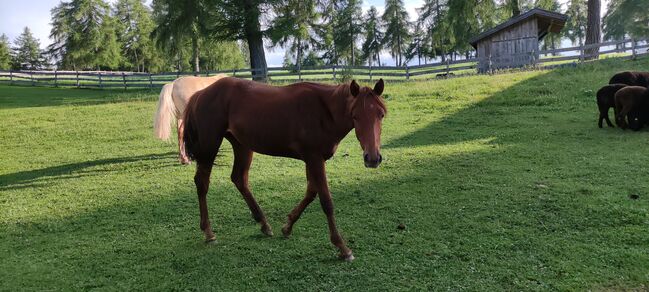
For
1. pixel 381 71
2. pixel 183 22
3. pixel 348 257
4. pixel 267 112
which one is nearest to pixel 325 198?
pixel 348 257

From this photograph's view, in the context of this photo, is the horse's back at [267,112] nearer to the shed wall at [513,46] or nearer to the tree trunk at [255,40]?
the tree trunk at [255,40]

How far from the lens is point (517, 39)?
2431 cm

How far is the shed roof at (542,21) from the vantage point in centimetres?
2305

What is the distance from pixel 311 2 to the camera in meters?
24.4

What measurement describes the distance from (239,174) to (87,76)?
109 ft

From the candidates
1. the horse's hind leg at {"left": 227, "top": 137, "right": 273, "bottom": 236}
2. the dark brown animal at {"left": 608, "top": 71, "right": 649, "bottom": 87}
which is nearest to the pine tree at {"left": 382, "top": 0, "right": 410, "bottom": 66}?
the dark brown animal at {"left": 608, "top": 71, "right": 649, "bottom": 87}

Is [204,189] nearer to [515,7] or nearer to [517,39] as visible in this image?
[517,39]

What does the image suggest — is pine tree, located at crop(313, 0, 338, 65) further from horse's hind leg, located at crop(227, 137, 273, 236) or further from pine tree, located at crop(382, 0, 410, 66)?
pine tree, located at crop(382, 0, 410, 66)

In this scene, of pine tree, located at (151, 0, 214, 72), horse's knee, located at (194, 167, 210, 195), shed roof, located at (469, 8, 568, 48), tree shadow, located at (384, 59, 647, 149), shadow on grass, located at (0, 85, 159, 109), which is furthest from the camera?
shed roof, located at (469, 8, 568, 48)

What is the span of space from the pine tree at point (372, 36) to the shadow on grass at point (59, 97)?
135 ft

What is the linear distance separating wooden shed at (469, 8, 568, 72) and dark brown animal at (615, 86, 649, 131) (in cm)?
1488

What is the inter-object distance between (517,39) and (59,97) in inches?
1058

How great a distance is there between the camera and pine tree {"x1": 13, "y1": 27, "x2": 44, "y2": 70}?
74.9 metres

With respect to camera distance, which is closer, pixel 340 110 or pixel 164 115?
pixel 340 110
